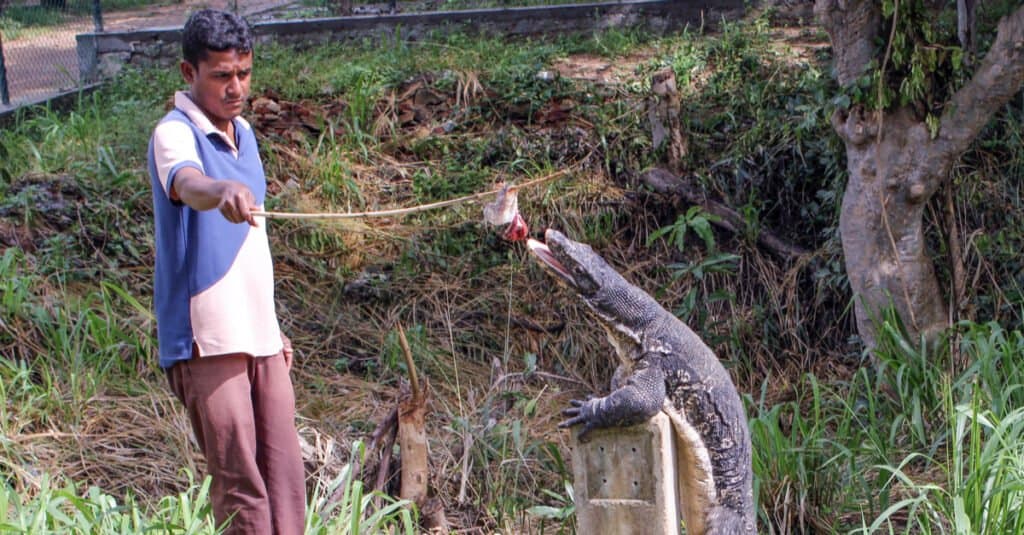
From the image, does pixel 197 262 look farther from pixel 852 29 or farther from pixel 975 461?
pixel 852 29

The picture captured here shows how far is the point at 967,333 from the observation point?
4871 mm

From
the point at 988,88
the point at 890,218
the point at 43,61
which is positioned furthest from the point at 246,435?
the point at 43,61

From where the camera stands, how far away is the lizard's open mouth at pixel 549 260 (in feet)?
9.51

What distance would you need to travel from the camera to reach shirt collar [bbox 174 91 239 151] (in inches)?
121

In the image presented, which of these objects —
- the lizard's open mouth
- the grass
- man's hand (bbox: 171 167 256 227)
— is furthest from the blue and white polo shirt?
the lizard's open mouth

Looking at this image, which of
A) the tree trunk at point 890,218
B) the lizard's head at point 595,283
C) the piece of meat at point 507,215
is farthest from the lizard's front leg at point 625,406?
the tree trunk at point 890,218

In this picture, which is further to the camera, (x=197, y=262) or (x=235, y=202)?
(x=197, y=262)

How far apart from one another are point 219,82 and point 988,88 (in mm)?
3348

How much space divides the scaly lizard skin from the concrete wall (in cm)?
583

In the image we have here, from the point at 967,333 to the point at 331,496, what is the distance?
2.89m

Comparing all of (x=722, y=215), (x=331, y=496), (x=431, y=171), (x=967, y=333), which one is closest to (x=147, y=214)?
(x=431, y=171)

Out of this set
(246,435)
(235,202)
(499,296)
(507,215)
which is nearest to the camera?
(235,202)

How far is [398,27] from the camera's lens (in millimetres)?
8711

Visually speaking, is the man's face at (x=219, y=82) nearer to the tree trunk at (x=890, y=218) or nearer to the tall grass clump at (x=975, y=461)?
the tall grass clump at (x=975, y=461)
